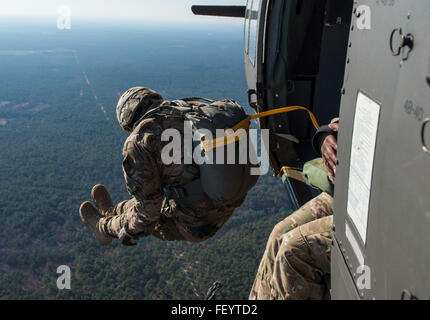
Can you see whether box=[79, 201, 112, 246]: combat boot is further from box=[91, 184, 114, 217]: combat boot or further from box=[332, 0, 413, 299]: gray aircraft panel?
box=[332, 0, 413, 299]: gray aircraft panel

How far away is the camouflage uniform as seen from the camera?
3.43 m

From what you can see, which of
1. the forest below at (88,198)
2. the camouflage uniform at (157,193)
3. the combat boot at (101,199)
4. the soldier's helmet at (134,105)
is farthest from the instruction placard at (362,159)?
the combat boot at (101,199)

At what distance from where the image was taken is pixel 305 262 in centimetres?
204

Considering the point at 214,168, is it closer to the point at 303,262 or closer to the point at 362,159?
the point at 303,262

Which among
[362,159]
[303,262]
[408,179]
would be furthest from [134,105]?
[408,179]

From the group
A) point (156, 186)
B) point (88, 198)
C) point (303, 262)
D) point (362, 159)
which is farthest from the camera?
point (88, 198)

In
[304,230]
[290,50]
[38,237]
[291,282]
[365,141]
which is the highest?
[290,50]

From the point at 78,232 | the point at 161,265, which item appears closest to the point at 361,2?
the point at 161,265

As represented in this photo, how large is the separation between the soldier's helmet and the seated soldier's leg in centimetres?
211

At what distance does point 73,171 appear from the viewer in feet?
243

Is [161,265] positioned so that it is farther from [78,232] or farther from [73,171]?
[73,171]

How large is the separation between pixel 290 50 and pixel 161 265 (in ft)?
144

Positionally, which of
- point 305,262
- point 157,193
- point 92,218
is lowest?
point 92,218

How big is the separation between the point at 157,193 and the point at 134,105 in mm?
855
